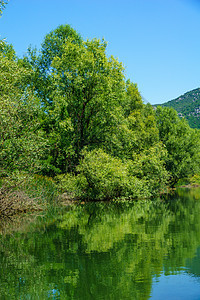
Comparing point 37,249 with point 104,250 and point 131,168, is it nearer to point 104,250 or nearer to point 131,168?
point 104,250


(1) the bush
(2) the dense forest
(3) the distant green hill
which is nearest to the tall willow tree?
(2) the dense forest

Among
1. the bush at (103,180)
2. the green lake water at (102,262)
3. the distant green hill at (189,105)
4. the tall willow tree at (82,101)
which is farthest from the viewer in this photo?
the distant green hill at (189,105)

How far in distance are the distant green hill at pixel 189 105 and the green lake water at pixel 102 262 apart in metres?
107

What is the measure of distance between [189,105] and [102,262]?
500ft

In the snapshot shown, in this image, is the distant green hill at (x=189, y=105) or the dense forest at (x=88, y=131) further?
the distant green hill at (x=189, y=105)

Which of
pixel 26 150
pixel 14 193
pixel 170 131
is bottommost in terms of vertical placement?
pixel 14 193

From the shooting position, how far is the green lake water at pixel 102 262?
5996 mm

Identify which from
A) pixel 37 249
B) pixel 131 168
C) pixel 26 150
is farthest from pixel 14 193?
pixel 131 168

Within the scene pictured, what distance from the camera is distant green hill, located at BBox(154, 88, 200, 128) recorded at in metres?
Result: 122

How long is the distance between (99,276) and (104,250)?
241cm

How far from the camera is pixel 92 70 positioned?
31766mm

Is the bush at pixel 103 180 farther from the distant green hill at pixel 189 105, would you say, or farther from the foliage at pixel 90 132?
the distant green hill at pixel 189 105

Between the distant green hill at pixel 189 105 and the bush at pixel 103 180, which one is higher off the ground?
the distant green hill at pixel 189 105

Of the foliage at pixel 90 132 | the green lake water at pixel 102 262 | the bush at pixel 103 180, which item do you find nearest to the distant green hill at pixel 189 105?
the foliage at pixel 90 132
